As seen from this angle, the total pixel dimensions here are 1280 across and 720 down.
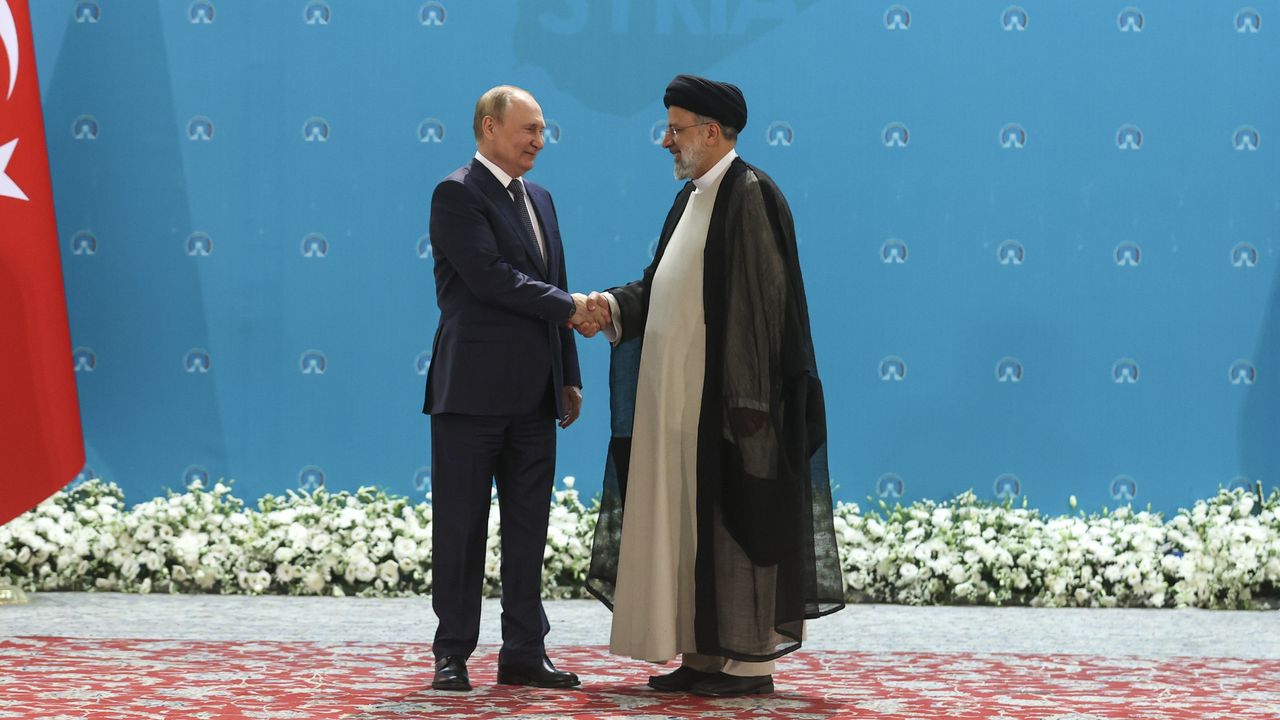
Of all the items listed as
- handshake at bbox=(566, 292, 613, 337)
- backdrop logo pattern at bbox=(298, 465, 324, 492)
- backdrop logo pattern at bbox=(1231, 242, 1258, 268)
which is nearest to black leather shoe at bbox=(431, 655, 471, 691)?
handshake at bbox=(566, 292, 613, 337)

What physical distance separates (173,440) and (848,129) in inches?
119

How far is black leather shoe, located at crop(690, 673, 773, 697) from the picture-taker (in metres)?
3.62

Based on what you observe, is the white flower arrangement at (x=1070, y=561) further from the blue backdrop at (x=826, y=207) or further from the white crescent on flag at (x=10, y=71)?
the white crescent on flag at (x=10, y=71)

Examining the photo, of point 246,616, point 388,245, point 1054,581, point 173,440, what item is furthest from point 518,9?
point 1054,581

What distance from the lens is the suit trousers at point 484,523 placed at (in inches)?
147

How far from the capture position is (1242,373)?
5.81 m

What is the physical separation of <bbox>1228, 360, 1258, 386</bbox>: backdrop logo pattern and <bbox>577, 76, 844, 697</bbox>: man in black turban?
282cm

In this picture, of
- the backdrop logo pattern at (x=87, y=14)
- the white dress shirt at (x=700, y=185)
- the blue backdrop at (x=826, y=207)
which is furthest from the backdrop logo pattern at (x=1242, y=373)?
the backdrop logo pattern at (x=87, y=14)

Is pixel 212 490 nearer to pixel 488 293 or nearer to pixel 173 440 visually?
pixel 173 440

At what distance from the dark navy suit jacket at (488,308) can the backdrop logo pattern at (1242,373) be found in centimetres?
325

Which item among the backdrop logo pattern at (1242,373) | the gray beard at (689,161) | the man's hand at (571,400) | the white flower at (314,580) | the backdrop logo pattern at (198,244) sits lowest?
the white flower at (314,580)

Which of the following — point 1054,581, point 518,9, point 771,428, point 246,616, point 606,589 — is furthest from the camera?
point 518,9

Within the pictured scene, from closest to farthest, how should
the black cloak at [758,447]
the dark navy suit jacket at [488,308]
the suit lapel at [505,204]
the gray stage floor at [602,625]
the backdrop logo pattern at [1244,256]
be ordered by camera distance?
1. the black cloak at [758,447]
2. the dark navy suit jacket at [488,308]
3. the suit lapel at [505,204]
4. the gray stage floor at [602,625]
5. the backdrop logo pattern at [1244,256]

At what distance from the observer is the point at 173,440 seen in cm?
584
